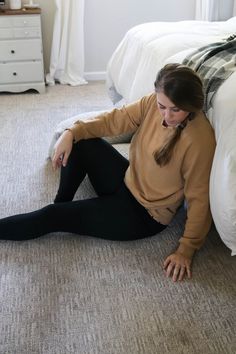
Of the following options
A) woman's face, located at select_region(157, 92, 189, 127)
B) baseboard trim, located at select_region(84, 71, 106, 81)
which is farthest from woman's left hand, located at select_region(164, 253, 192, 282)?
baseboard trim, located at select_region(84, 71, 106, 81)

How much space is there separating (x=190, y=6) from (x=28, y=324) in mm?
3479

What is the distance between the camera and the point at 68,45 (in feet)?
12.5

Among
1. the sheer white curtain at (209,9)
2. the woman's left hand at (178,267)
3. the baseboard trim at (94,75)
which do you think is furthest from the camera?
the baseboard trim at (94,75)

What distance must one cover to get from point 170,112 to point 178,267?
55 cm

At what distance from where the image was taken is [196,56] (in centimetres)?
159

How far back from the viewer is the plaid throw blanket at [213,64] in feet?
4.61

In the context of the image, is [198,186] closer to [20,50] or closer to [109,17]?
[20,50]

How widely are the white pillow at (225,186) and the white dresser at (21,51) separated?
256 centimetres

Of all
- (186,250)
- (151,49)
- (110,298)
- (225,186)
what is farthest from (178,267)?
(151,49)

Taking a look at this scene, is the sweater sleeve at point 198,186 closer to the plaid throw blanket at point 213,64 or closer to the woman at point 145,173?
the woman at point 145,173

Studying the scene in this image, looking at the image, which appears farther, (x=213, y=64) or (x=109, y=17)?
(x=109, y=17)

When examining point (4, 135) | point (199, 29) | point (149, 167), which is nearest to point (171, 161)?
point (149, 167)

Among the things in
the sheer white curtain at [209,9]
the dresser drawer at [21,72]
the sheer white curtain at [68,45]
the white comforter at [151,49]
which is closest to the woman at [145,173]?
the white comforter at [151,49]

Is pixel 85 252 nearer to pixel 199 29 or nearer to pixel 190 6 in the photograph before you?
pixel 199 29
